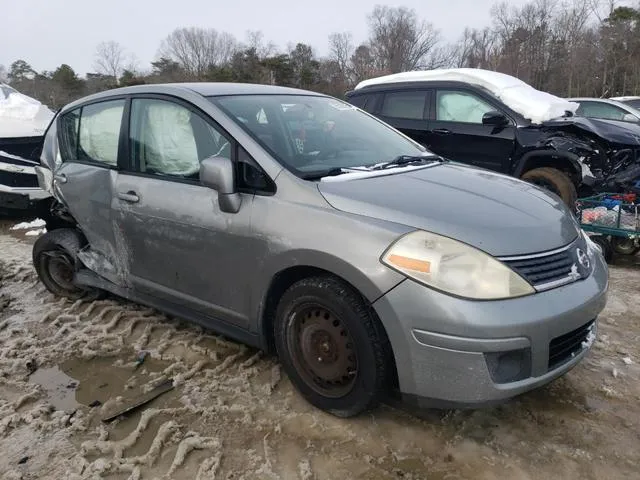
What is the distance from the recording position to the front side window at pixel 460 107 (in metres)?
6.89

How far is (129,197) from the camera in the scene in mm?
3443

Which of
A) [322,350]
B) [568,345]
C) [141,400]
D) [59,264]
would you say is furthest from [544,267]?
[59,264]

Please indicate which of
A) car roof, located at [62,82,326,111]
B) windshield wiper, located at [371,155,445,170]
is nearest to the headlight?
windshield wiper, located at [371,155,445,170]

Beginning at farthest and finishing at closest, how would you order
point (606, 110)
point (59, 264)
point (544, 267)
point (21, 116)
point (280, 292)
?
1. point (606, 110)
2. point (21, 116)
3. point (59, 264)
4. point (280, 292)
5. point (544, 267)

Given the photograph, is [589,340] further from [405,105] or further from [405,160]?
[405,105]

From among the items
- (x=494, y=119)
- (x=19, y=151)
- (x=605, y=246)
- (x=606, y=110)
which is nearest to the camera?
(x=605, y=246)

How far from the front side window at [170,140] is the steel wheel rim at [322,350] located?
3.39ft

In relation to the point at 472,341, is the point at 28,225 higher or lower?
lower

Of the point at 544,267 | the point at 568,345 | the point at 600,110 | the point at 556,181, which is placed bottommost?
the point at 568,345

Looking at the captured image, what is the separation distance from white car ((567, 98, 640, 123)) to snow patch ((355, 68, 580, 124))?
3.11 meters

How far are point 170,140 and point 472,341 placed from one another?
7.33 ft

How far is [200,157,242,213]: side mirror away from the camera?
2748 mm

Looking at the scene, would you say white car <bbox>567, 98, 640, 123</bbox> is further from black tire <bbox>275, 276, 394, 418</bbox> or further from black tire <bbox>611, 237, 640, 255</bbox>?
black tire <bbox>275, 276, 394, 418</bbox>

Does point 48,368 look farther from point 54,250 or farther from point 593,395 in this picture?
point 593,395
